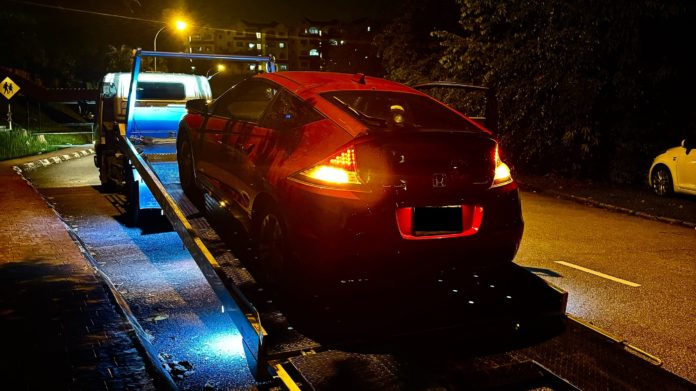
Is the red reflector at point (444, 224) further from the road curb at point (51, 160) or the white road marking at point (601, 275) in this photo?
the road curb at point (51, 160)

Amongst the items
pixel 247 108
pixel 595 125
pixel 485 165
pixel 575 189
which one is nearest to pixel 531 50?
pixel 595 125

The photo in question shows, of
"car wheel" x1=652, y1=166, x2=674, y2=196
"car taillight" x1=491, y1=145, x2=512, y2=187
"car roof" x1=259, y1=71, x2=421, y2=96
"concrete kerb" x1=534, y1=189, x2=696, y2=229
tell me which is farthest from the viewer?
"car wheel" x1=652, y1=166, x2=674, y2=196

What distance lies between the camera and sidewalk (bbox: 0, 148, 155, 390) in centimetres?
388

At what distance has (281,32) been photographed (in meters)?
141

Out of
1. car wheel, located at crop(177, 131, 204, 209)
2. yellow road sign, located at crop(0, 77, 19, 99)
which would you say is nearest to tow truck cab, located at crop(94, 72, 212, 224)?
car wheel, located at crop(177, 131, 204, 209)

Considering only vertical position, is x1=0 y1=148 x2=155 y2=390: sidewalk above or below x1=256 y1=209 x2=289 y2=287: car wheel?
below

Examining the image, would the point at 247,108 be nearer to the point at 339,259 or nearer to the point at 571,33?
the point at 339,259

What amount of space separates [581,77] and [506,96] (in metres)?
2.35

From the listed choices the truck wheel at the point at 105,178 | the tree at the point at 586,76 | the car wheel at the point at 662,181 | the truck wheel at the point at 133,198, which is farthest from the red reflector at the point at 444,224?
the tree at the point at 586,76

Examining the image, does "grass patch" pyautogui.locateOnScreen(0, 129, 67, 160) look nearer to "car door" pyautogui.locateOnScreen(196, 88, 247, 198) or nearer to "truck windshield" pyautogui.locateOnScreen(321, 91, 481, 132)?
"car door" pyautogui.locateOnScreen(196, 88, 247, 198)

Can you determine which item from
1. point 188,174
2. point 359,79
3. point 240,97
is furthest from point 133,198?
point 359,79

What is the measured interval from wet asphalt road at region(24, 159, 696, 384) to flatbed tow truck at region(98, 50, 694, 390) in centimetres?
91

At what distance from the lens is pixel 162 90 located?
37.3ft

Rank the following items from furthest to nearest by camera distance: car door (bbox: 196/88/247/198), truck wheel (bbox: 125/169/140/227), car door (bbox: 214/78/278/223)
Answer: truck wheel (bbox: 125/169/140/227)
car door (bbox: 196/88/247/198)
car door (bbox: 214/78/278/223)
